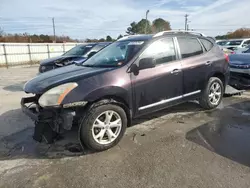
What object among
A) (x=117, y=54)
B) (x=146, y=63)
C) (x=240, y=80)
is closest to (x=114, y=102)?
(x=146, y=63)

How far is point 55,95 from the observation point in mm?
3385

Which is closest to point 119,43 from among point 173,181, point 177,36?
point 177,36

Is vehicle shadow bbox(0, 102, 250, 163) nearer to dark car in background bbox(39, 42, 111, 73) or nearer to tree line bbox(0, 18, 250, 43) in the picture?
dark car in background bbox(39, 42, 111, 73)

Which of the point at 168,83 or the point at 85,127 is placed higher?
the point at 168,83

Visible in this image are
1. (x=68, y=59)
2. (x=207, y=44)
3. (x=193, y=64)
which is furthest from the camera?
(x=68, y=59)

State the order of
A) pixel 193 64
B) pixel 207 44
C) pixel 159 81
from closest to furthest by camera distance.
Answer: pixel 159 81 → pixel 193 64 → pixel 207 44

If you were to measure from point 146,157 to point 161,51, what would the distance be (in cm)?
196

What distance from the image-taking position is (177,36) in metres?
4.74

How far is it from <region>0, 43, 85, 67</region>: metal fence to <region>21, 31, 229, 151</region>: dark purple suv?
1952 cm

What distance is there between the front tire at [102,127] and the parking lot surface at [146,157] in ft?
0.47

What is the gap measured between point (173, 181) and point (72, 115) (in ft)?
5.13

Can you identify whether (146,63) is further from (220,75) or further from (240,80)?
(240,80)

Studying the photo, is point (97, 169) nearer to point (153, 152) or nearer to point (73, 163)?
point (73, 163)

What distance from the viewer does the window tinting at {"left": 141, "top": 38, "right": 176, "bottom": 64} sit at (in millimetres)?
4199
